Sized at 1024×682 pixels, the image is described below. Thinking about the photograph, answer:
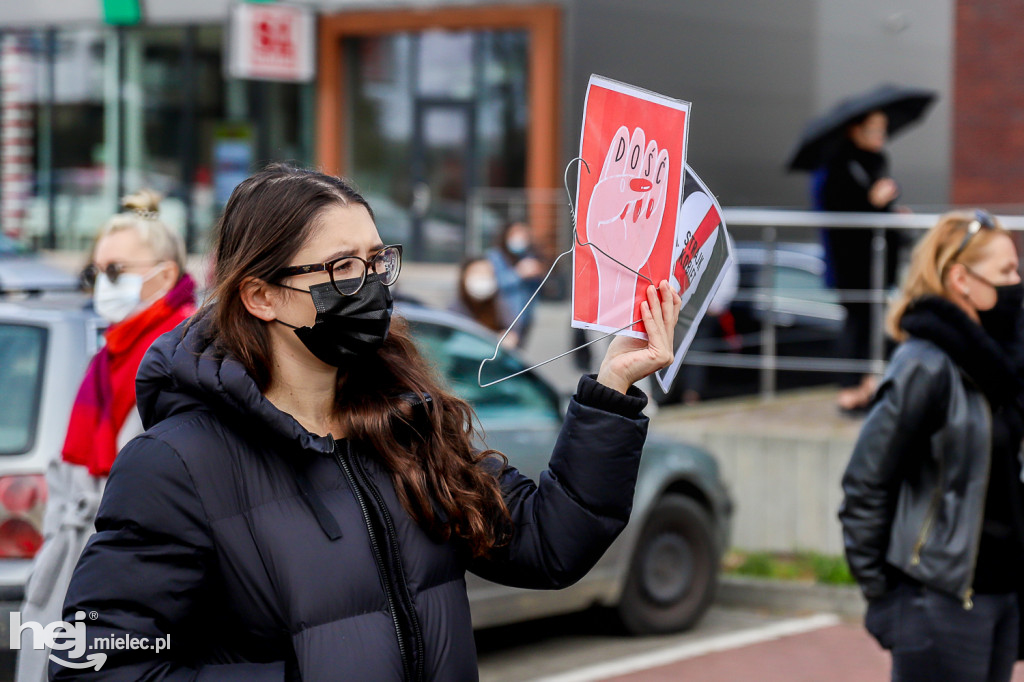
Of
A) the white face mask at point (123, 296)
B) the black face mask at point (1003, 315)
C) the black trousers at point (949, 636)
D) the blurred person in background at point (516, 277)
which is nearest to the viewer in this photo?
the black trousers at point (949, 636)

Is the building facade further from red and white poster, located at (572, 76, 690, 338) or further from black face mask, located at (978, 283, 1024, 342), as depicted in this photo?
red and white poster, located at (572, 76, 690, 338)

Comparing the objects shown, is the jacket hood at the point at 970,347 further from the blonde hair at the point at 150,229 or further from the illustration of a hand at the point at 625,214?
the blonde hair at the point at 150,229

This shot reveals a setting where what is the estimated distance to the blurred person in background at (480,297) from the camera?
30.0 ft

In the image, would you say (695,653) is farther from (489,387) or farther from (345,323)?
(345,323)

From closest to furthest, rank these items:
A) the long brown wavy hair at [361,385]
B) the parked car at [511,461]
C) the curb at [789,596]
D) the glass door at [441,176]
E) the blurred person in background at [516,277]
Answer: the long brown wavy hair at [361,385]
the parked car at [511,461]
the curb at [789,596]
the blurred person in background at [516,277]
the glass door at [441,176]

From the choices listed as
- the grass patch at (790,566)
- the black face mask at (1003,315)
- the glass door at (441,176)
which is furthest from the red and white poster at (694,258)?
the glass door at (441,176)

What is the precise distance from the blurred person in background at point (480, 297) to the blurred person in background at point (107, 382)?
480cm

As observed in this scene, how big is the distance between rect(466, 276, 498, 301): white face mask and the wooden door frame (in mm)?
10021

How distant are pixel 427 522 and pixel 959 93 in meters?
10.2

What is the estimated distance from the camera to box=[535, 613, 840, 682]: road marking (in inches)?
231

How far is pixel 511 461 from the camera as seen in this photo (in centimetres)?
566

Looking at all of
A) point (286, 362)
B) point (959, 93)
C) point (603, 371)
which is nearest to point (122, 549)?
point (286, 362)

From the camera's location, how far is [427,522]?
86.1 inches

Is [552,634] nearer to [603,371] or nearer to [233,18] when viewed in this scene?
[603,371]
